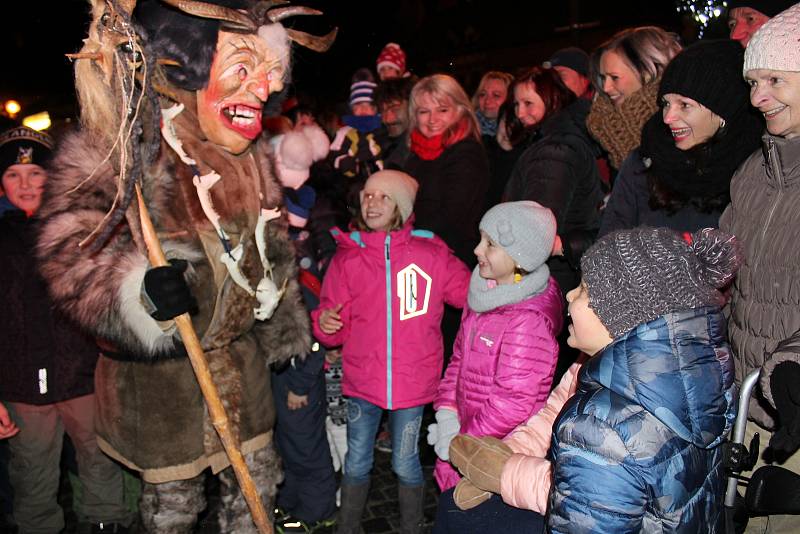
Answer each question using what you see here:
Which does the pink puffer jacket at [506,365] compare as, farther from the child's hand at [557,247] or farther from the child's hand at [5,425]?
the child's hand at [5,425]

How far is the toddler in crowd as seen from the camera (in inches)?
67.1

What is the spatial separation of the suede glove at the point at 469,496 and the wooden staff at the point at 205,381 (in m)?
0.91

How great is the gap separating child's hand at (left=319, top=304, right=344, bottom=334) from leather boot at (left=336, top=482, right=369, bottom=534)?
87 cm

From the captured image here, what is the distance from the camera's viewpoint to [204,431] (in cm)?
277

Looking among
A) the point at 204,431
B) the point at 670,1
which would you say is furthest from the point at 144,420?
the point at 670,1

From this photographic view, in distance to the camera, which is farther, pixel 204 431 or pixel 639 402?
pixel 204 431

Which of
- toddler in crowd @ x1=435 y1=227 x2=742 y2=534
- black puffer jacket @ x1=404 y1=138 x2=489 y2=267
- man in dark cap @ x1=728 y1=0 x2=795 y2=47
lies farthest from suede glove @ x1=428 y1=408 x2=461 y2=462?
man in dark cap @ x1=728 y1=0 x2=795 y2=47

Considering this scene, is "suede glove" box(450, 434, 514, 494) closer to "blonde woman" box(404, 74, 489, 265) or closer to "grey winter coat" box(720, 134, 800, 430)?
"grey winter coat" box(720, 134, 800, 430)

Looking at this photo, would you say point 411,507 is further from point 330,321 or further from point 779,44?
point 779,44

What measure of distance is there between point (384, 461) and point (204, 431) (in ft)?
7.09

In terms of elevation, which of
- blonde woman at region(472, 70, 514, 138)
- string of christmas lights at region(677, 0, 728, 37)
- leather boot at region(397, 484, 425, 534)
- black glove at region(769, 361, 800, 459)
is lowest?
leather boot at region(397, 484, 425, 534)

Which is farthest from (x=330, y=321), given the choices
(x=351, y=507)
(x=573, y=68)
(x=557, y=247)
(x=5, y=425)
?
(x=573, y=68)

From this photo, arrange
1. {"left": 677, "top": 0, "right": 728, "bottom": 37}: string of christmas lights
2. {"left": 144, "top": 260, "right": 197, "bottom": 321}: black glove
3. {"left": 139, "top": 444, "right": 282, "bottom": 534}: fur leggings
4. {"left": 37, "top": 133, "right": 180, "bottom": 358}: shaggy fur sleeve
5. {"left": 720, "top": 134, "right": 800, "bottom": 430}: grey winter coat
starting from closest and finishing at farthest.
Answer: {"left": 720, "top": 134, "right": 800, "bottom": 430}: grey winter coat → {"left": 144, "top": 260, "right": 197, "bottom": 321}: black glove → {"left": 37, "top": 133, "right": 180, "bottom": 358}: shaggy fur sleeve → {"left": 139, "top": 444, "right": 282, "bottom": 534}: fur leggings → {"left": 677, "top": 0, "right": 728, "bottom": 37}: string of christmas lights

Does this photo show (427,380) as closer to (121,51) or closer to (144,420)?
(144,420)
